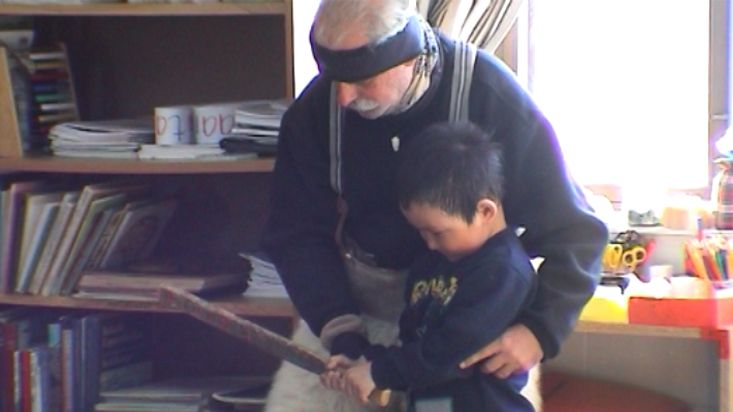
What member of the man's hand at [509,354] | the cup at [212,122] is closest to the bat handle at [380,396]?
the man's hand at [509,354]

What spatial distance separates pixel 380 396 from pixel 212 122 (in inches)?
35.5

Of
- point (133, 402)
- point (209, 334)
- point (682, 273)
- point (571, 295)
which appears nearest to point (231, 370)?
point (209, 334)

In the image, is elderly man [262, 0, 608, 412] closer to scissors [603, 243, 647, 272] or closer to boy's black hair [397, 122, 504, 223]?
boy's black hair [397, 122, 504, 223]

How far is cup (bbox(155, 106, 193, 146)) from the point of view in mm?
2666

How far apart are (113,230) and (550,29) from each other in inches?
41.8

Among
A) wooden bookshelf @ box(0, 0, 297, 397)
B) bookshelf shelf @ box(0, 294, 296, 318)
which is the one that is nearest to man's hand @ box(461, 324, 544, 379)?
bookshelf shelf @ box(0, 294, 296, 318)

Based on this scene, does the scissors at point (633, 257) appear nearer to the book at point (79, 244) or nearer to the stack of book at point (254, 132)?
the stack of book at point (254, 132)

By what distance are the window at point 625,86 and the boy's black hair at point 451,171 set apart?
3.39 feet

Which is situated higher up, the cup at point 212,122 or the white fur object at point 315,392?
the cup at point 212,122

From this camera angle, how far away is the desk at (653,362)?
2.84 metres

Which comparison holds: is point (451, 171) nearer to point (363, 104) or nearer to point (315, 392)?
point (363, 104)

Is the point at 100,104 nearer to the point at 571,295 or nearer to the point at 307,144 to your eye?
the point at 307,144

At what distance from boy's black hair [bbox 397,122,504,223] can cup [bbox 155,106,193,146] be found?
0.85 metres

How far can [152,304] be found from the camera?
2672 millimetres
